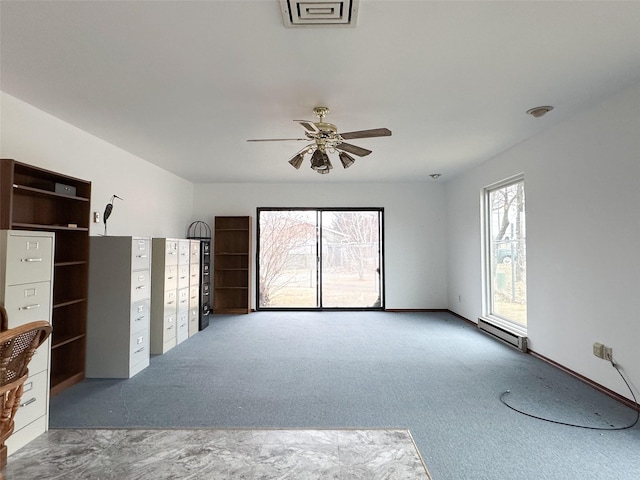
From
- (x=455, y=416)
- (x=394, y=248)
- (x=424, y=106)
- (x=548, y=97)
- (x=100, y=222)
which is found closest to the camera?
(x=455, y=416)

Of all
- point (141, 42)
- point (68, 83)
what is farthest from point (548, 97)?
point (68, 83)

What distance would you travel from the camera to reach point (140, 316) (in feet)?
11.6

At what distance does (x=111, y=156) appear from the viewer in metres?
4.12

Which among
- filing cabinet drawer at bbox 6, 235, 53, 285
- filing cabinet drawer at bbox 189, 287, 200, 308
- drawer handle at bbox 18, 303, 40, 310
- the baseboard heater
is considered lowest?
the baseboard heater

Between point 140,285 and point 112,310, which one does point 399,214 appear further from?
point 112,310

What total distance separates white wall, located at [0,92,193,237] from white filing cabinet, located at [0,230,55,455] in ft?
3.26

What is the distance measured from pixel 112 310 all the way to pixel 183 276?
1.38 metres

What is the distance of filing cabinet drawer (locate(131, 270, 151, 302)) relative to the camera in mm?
3408

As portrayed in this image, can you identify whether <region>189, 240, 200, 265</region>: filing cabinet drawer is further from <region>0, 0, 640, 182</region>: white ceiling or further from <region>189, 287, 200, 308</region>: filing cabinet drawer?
<region>0, 0, 640, 182</region>: white ceiling

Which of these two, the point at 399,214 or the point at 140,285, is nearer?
the point at 140,285

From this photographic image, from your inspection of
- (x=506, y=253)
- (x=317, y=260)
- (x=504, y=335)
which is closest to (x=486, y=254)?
(x=506, y=253)

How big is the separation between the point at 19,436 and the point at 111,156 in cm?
310

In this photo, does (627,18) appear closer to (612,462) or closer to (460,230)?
(612,462)

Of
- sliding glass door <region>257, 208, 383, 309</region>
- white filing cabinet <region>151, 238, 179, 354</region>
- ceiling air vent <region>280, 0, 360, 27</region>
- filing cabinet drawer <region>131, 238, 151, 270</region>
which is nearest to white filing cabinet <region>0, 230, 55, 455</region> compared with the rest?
filing cabinet drawer <region>131, 238, 151, 270</region>
